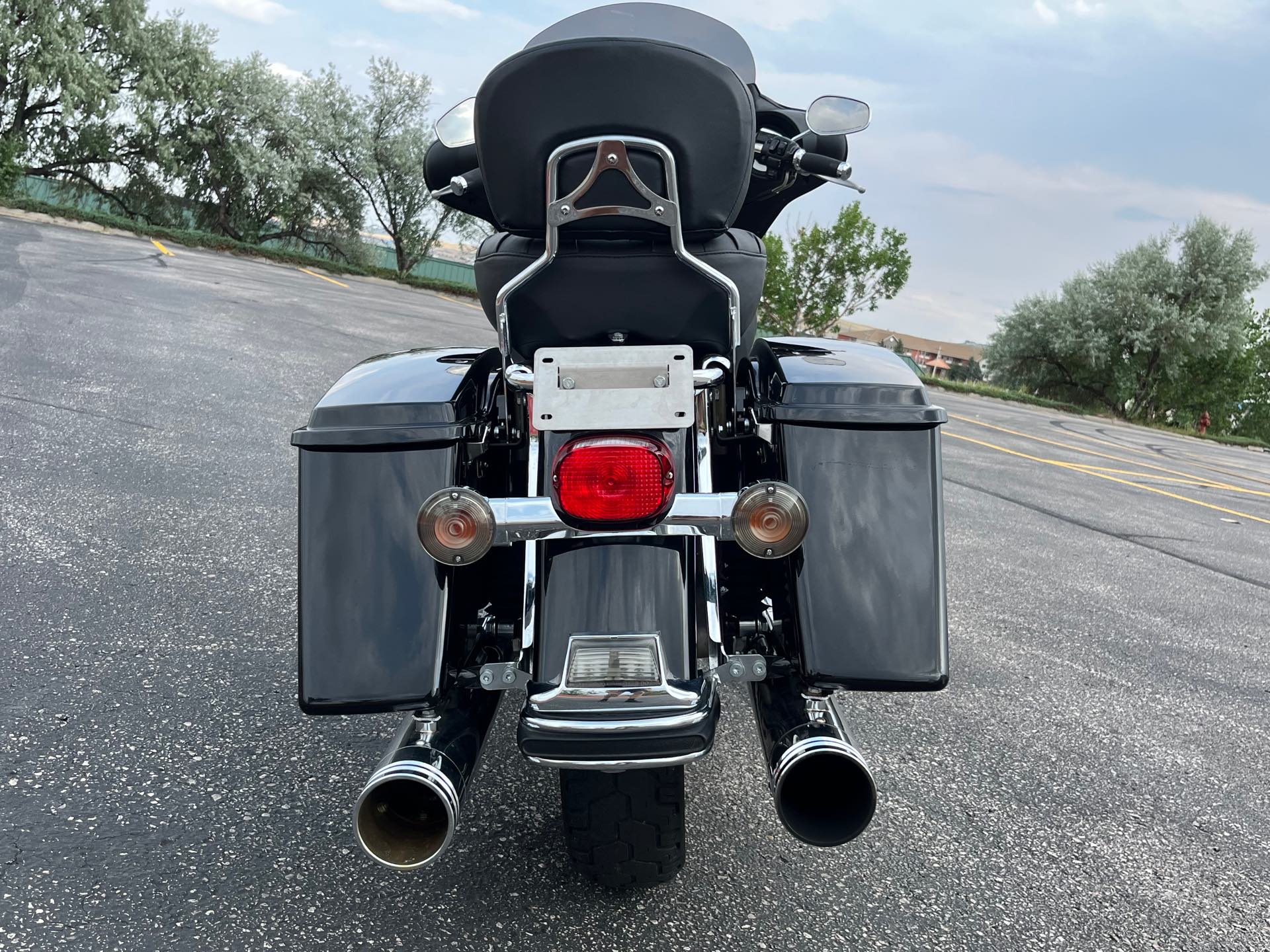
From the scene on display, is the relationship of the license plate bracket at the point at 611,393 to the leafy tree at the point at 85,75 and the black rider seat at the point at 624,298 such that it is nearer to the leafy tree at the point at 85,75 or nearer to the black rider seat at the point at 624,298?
the black rider seat at the point at 624,298

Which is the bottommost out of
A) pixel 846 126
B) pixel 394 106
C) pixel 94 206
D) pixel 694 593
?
pixel 694 593

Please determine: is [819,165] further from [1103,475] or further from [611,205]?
[1103,475]

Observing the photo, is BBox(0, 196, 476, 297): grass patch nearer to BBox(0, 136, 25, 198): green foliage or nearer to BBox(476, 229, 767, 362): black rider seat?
BBox(0, 136, 25, 198): green foliage

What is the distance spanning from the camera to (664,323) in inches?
79.9

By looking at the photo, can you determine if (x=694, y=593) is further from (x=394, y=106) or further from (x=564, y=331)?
(x=394, y=106)

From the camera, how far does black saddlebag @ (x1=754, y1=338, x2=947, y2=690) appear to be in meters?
1.89

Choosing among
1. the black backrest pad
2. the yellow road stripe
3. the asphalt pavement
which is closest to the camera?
the black backrest pad

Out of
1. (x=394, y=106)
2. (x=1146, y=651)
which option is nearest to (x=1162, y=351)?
(x=394, y=106)

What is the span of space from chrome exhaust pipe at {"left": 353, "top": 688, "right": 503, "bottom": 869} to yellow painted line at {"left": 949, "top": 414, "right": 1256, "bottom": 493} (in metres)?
11.3

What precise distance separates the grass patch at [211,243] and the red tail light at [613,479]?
2455cm

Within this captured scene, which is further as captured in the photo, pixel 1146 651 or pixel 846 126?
pixel 1146 651

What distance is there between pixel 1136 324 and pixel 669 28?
41.2 m

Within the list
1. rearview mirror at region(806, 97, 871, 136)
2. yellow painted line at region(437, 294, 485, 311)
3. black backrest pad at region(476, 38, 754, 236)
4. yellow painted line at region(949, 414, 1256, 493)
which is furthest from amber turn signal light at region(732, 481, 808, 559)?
yellow painted line at region(437, 294, 485, 311)

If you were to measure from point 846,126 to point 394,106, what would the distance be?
39736 millimetres
